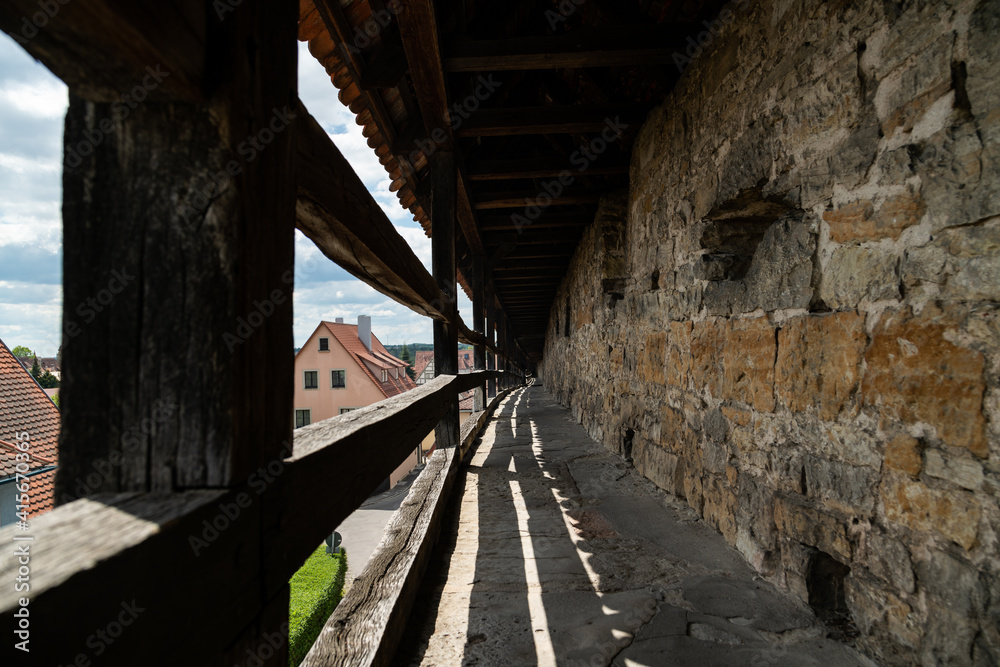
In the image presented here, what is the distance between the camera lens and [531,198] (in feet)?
17.3

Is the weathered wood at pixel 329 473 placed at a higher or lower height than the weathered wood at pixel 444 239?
lower

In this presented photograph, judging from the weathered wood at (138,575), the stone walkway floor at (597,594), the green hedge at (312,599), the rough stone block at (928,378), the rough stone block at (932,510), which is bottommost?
the green hedge at (312,599)

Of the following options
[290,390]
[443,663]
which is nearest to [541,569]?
[443,663]

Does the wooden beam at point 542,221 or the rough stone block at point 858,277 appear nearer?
the rough stone block at point 858,277

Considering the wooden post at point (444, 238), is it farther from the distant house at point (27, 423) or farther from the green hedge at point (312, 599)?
the green hedge at point (312, 599)

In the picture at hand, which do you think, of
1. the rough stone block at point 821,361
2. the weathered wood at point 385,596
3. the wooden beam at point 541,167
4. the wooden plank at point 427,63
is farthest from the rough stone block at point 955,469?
the wooden beam at point 541,167

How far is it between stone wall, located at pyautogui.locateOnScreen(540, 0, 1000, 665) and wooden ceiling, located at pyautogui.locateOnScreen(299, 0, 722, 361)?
0.61m

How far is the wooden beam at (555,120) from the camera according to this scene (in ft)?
11.4

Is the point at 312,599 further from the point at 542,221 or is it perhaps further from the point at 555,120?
the point at 555,120

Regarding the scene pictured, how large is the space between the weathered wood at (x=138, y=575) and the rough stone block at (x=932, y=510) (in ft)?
4.82

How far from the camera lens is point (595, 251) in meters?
5.07

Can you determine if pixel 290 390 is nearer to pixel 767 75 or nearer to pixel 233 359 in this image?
pixel 233 359

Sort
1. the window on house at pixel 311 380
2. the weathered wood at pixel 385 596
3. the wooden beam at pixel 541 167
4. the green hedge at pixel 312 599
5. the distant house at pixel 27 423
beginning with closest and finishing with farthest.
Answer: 1. the weathered wood at pixel 385 596
2. the distant house at pixel 27 423
3. the wooden beam at pixel 541 167
4. the green hedge at pixel 312 599
5. the window on house at pixel 311 380

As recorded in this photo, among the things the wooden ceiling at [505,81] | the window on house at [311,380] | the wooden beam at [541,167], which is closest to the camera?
the wooden ceiling at [505,81]
